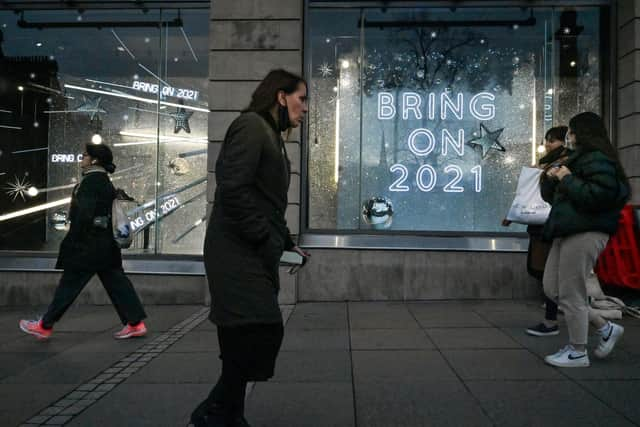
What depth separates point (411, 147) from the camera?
9.05m

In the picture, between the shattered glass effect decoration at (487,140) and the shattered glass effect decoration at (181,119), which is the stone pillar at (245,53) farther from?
the shattered glass effect decoration at (487,140)

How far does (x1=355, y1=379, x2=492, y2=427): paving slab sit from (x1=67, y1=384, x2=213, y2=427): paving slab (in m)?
1.10

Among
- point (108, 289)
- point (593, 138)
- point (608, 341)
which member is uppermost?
point (593, 138)

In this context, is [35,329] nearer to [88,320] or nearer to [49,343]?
[49,343]

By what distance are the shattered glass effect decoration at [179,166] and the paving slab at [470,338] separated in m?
→ 5.12

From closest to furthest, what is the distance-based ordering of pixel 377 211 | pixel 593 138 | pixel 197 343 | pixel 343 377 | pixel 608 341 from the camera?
pixel 343 377, pixel 593 138, pixel 608 341, pixel 197 343, pixel 377 211

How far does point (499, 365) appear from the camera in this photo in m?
4.72

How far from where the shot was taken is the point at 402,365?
15.6 ft

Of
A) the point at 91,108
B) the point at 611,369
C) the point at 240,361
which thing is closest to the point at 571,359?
the point at 611,369

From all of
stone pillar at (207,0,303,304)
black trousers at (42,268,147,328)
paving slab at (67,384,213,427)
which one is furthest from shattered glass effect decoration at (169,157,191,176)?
paving slab at (67,384,213,427)

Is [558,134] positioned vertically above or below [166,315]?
above

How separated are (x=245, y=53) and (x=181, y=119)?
6.93 ft

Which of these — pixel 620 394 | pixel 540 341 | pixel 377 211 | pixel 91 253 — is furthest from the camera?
pixel 377 211

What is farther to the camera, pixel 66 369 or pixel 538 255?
pixel 538 255
